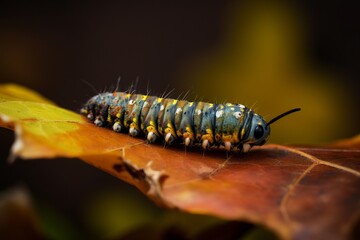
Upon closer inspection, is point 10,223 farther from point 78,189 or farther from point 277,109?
point 78,189

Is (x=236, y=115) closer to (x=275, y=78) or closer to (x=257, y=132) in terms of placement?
(x=257, y=132)

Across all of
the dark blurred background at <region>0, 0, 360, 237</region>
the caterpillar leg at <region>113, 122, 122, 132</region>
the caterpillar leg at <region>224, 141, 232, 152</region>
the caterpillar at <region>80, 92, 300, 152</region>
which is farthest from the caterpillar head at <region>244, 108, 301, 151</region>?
the dark blurred background at <region>0, 0, 360, 237</region>

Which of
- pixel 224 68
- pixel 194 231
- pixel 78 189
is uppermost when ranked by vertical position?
pixel 224 68

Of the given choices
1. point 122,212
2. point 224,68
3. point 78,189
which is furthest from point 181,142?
point 78,189

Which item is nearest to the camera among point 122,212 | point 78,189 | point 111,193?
point 122,212

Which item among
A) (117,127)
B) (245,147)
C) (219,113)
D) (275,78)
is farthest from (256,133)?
(275,78)

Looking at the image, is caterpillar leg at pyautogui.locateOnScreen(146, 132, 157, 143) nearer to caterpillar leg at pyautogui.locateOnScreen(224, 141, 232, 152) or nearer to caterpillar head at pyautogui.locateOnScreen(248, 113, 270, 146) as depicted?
caterpillar leg at pyautogui.locateOnScreen(224, 141, 232, 152)
